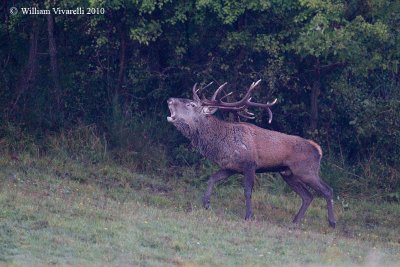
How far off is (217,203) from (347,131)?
165 inches

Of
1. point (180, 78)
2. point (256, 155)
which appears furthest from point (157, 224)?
point (180, 78)

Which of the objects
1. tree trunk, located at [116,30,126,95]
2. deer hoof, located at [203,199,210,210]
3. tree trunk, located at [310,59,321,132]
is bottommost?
deer hoof, located at [203,199,210,210]

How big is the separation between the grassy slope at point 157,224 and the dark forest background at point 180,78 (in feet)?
3.28

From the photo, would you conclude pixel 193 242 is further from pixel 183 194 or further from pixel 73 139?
pixel 73 139

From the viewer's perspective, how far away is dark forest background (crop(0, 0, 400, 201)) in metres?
15.8

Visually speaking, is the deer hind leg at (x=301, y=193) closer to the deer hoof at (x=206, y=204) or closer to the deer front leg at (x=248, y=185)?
the deer front leg at (x=248, y=185)

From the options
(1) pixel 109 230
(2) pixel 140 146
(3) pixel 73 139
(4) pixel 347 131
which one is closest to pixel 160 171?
(2) pixel 140 146

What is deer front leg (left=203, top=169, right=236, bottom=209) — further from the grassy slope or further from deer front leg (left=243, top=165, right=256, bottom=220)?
deer front leg (left=243, top=165, right=256, bottom=220)

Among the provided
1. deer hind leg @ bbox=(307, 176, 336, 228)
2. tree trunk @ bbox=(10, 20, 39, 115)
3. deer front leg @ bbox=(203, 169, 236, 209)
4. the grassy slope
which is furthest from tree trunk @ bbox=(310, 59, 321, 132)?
tree trunk @ bbox=(10, 20, 39, 115)

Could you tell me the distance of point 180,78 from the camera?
1730cm

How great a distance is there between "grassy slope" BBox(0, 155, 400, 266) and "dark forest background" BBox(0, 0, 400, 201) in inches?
39.4

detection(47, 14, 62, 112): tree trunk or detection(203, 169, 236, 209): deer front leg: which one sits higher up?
detection(47, 14, 62, 112): tree trunk

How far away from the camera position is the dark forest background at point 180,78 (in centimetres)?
A: 1583

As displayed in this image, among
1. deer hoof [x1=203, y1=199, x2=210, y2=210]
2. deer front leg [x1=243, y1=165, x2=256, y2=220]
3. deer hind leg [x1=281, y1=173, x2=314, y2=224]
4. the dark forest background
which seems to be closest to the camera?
deer front leg [x1=243, y1=165, x2=256, y2=220]
